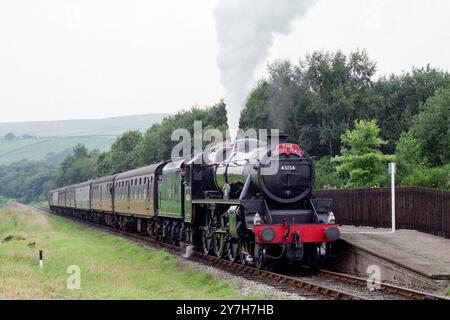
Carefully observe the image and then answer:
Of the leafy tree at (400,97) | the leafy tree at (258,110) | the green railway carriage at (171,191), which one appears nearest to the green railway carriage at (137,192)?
the green railway carriage at (171,191)

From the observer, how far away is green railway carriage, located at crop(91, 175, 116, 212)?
124 feet

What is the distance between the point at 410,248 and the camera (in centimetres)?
1652

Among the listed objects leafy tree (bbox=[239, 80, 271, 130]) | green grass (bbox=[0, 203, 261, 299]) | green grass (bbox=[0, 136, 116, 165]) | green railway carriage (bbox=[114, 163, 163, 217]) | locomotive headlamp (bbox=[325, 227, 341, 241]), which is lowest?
green grass (bbox=[0, 203, 261, 299])

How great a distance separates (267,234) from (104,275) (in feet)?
13.3

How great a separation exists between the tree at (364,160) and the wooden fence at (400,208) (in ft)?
33.5

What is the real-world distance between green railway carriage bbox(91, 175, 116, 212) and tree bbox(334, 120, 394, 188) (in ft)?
43.8

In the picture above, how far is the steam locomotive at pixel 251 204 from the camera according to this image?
1611cm

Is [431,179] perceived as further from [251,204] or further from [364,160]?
[251,204]

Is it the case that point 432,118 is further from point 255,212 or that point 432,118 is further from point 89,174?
point 89,174

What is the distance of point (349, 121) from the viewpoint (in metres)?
55.0

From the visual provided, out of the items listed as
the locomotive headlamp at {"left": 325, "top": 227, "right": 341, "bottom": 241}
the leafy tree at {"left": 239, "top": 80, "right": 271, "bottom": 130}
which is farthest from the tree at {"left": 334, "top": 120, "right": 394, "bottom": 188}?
the locomotive headlamp at {"left": 325, "top": 227, "right": 341, "bottom": 241}

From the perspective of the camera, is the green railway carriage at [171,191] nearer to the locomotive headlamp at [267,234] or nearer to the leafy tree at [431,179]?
the locomotive headlamp at [267,234]

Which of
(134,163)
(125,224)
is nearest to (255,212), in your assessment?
(125,224)

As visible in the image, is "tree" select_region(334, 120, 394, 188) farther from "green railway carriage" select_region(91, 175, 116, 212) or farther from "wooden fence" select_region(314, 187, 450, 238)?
"green railway carriage" select_region(91, 175, 116, 212)
